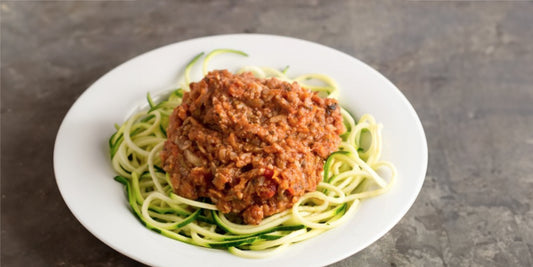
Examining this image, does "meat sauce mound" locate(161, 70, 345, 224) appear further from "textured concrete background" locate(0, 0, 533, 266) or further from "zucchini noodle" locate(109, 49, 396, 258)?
"textured concrete background" locate(0, 0, 533, 266)

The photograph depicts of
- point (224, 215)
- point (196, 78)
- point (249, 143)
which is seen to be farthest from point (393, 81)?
point (224, 215)

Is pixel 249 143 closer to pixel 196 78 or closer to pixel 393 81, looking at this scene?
pixel 196 78

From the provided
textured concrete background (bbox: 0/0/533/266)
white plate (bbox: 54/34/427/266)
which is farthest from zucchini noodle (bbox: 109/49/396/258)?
textured concrete background (bbox: 0/0/533/266)

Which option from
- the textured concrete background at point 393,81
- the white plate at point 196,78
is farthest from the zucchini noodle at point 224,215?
the textured concrete background at point 393,81

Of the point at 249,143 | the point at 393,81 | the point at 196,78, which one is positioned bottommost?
the point at 196,78

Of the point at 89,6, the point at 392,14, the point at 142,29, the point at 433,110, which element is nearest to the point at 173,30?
the point at 142,29

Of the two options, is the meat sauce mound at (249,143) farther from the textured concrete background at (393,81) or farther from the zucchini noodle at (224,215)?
the textured concrete background at (393,81)
